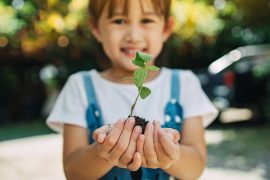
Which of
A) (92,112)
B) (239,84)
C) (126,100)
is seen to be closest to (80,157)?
(92,112)

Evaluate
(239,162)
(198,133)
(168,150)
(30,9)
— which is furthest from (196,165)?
(239,162)

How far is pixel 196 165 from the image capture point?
1.69 metres

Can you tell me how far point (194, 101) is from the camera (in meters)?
1.88

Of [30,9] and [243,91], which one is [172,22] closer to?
[30,9]

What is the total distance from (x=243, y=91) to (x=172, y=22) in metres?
7.22

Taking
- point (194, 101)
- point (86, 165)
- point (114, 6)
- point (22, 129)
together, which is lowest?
point (22, 129)

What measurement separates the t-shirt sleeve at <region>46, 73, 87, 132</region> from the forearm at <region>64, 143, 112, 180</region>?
14 cm

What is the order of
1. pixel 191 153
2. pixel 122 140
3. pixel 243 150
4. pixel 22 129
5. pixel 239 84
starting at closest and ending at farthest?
pixel 122 140 < pixel 191 153 < pixel 243 150 < pixel 239 84 < pixel 22 129

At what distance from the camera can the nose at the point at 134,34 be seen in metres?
1.70

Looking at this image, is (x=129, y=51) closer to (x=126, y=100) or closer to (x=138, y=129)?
(x=126, y=100)

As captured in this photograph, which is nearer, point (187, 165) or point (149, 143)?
point (149, 143)

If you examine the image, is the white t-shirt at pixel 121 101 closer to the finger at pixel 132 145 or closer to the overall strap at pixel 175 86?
the overall strap at pixel 175 86

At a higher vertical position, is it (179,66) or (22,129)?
(179,66)

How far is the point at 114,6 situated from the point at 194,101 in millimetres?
469
